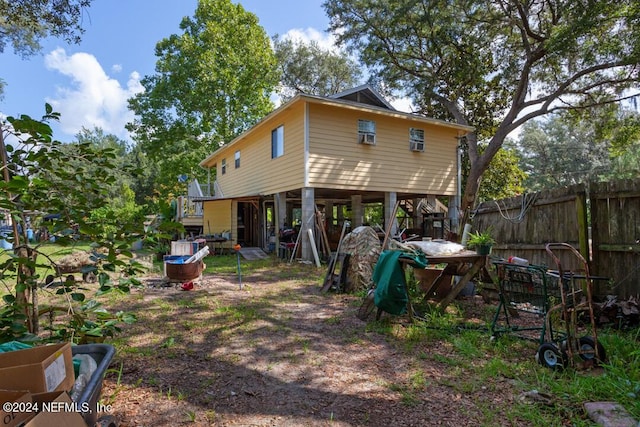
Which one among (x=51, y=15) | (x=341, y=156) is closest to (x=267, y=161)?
(x=341, y=156)

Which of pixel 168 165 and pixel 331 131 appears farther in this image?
pixel 168 165

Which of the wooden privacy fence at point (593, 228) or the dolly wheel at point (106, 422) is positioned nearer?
the dolly wheel at point (106, 422)

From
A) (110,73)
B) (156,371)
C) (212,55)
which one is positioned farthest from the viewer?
(110,73)

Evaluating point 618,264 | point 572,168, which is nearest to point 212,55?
point 618,264

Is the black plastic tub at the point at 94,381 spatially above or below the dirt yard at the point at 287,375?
above

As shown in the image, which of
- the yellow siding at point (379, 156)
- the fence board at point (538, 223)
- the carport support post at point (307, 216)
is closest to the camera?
the fence board at point (538, 223)

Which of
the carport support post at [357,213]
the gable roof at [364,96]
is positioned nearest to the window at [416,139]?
the gable roof at [364,96]

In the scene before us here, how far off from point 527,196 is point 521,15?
13.3 m

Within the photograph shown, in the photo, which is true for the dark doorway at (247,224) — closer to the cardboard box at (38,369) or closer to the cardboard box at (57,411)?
the cardboard box at (38,369)

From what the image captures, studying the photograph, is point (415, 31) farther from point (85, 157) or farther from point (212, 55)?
point (85, 157)

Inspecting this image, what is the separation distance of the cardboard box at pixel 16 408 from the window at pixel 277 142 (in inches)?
450

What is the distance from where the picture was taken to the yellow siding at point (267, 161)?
37.7 feet

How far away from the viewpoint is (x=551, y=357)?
3.28m

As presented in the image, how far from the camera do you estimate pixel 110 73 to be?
27.7m
